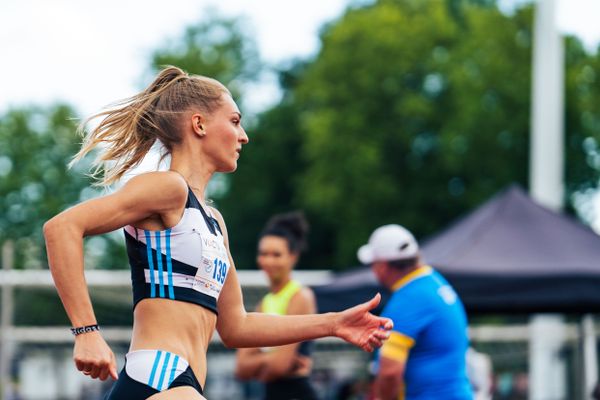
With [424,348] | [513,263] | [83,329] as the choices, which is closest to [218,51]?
[513,263]

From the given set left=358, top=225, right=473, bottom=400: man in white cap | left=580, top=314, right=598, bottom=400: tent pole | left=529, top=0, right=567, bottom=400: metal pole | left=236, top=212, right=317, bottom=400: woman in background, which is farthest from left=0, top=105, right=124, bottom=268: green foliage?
left=358, top=225, right=473, bottom=400: man in white cap

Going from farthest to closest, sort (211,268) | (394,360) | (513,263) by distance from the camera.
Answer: (513,263) < (394,360) < (211,268)

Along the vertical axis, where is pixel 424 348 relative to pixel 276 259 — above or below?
below

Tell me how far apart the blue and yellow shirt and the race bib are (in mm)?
2237

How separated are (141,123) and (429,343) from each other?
2.61 metres

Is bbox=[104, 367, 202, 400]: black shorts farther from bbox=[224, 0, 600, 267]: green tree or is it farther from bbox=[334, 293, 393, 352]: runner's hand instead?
bbox=[224, 0, 600, 267]: green tree

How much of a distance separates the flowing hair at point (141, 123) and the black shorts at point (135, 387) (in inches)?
25.6

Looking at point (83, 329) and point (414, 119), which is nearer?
point (83, 329)

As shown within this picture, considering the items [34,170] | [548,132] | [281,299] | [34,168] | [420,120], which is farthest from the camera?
[34,168]

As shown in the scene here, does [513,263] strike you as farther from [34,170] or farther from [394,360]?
[34,170]

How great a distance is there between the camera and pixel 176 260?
136 inches

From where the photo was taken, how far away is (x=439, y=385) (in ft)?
18.8

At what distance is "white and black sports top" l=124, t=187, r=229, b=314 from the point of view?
11.3 feet

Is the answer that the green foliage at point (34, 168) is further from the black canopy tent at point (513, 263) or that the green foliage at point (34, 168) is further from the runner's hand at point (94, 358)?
the runner's hand at point (94, 358)
